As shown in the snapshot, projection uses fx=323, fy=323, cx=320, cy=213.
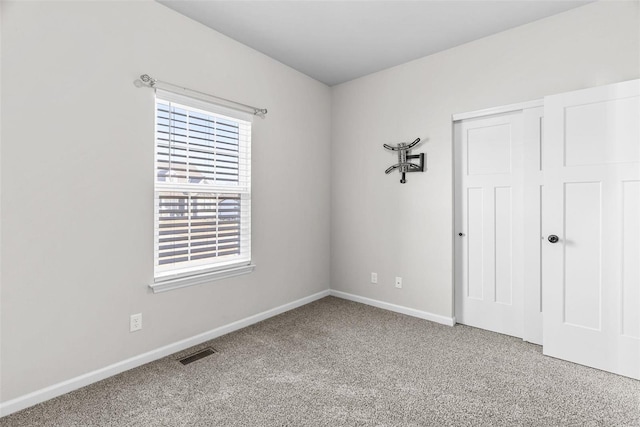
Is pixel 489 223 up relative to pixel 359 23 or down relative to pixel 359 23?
down

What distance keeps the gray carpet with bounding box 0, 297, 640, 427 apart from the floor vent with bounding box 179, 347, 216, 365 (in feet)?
0.18

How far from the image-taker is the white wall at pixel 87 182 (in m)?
1.88

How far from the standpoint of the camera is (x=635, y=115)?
221 centimetres

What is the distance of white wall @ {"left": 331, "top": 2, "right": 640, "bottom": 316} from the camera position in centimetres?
250

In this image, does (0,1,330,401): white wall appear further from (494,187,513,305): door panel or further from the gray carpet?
(494,187,513,305): door panel

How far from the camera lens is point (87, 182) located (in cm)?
214

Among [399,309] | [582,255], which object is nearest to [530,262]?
[582,255]

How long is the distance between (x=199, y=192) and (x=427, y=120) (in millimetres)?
2364

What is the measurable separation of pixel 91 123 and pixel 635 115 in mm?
3686

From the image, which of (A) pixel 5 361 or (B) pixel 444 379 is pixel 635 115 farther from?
(A) pixel 5 361

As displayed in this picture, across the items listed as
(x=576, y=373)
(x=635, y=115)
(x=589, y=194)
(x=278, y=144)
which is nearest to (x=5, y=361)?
(x=278, y=144)

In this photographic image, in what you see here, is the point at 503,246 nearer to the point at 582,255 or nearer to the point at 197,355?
the point at 582,255

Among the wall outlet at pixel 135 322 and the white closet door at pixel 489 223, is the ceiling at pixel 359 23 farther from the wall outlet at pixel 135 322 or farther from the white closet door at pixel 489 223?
the wall outlet at pixel 135 322

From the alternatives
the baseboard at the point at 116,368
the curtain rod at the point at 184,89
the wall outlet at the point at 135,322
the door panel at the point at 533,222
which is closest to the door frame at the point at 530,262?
the door panel at the point at 533,222
